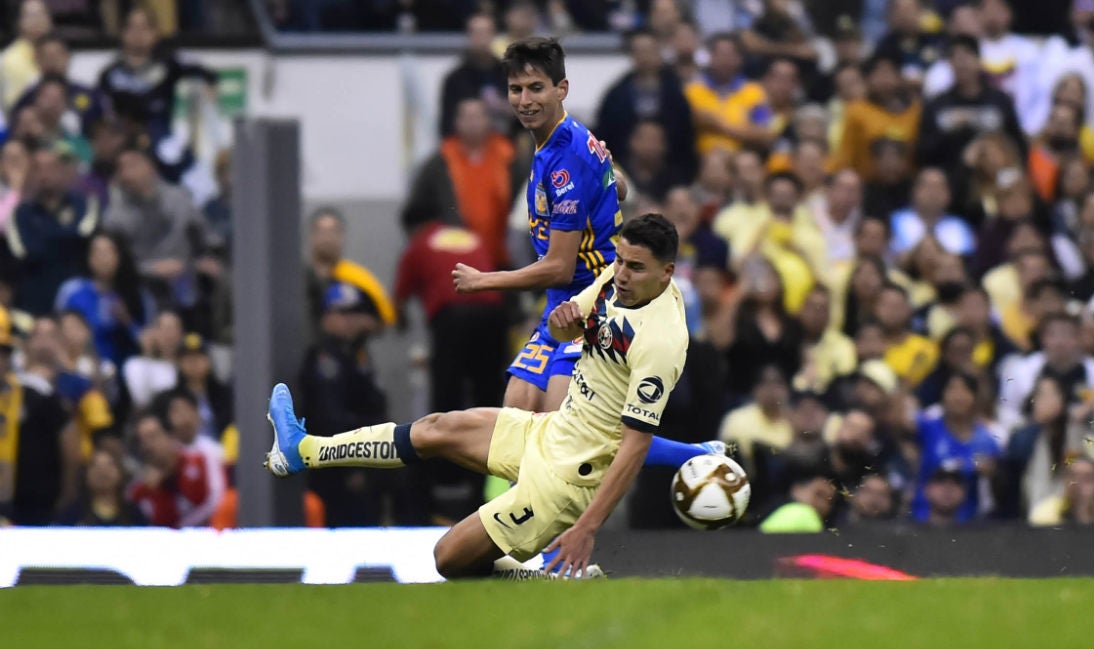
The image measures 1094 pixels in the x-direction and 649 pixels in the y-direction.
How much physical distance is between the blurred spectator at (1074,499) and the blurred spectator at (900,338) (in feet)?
3.31

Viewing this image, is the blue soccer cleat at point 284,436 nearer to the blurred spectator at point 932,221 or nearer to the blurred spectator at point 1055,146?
the blurred spectator at point 932,221

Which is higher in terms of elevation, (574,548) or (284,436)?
(284,436)

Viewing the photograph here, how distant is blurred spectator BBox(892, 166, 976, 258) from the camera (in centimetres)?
1139

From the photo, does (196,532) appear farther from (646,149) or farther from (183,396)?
(646,149)

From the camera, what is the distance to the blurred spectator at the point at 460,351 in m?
10.5

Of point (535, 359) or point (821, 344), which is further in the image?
point (821, 344)

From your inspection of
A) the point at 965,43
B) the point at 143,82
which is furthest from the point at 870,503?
the point at 143,82

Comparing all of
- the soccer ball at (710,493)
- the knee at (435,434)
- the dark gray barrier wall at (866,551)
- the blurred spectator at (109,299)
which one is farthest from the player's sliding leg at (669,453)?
the blurred spectator at (109,299)

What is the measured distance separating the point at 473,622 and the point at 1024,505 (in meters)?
5.00

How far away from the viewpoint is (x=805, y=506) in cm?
953

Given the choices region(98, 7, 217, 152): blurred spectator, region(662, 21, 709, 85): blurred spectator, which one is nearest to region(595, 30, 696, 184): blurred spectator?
region(662, 21, 709, 85): blurred spectator

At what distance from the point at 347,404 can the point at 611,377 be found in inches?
129

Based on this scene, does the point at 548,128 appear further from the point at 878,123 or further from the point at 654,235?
the point at 878,123

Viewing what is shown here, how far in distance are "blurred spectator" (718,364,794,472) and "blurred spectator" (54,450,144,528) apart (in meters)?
3.21
